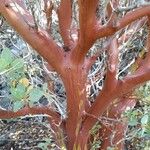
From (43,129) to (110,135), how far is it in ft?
2.84

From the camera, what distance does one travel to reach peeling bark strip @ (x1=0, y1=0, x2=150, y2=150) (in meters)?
1.57

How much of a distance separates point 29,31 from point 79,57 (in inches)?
9.3

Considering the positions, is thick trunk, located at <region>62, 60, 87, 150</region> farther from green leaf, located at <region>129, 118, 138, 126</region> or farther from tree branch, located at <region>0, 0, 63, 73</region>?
green leaf, located at <region>129, 118, 138, 126</region>

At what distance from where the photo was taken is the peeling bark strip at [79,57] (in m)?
1.57

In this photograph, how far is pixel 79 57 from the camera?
5.86 feet

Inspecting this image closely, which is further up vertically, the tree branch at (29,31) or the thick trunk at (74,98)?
the tree branch at (29,31)

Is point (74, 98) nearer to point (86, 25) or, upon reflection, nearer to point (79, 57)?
point (79, 57)

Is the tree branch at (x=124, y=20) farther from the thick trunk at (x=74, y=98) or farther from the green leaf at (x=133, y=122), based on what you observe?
the green leaf at (x=133, y=122)

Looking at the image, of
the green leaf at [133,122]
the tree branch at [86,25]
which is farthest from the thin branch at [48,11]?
the green leaf at [133,122]

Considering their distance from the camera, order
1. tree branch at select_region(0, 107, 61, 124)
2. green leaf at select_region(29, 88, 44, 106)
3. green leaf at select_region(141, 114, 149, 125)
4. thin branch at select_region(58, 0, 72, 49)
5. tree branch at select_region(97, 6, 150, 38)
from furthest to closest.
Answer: tree branch at select_region(0, 107, 61, 124) → green leaf at select_region(141, 114, 149, 125) → thin branch at select_region(58, 0, 72, 49) → green leaf at select_region(29, 88, 44, 106) → tree branch at select_region(97, 6, 150, 38)

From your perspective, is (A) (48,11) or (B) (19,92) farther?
(A) (48,11)

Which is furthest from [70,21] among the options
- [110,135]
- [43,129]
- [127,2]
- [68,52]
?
[43,129]

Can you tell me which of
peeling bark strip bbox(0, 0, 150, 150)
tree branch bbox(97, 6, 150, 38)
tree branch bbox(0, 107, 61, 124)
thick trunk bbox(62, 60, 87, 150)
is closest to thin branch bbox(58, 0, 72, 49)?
peeling bark strip bbox(0, 0, 150, 150)

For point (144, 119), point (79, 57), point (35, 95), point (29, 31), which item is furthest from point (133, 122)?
point (29, 31)
